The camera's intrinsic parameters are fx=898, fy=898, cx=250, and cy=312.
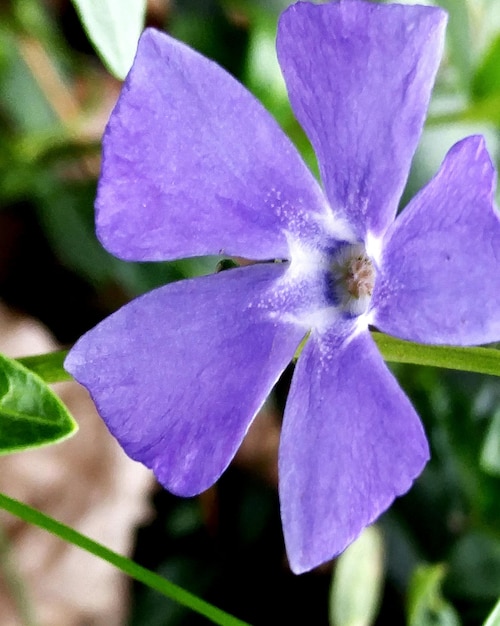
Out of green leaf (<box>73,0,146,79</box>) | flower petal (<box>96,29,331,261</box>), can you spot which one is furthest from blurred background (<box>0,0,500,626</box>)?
flower petal (<box>96,29,331,261</box>)

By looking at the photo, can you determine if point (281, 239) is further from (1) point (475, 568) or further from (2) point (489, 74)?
(1) point (475, 568)

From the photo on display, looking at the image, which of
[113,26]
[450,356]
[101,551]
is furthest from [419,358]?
[113,26]

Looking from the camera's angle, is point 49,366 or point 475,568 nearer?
point 49,366

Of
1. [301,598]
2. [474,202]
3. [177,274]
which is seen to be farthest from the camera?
[301,598]

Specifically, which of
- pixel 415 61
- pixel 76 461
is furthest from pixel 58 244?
pixel 415 61

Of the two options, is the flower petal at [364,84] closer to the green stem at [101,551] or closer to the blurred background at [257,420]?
the green stem at [101,551]

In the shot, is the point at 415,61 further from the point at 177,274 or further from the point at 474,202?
the point at 177,274
